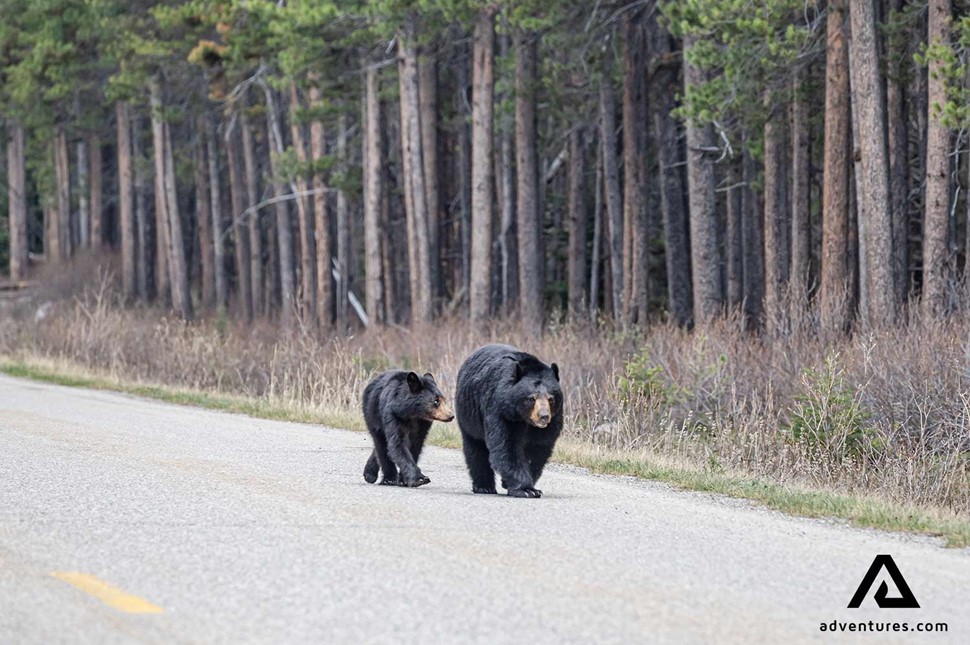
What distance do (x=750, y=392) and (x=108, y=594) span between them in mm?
12014

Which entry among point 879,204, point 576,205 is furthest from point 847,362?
point 576,205

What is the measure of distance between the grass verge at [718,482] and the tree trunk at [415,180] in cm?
1364

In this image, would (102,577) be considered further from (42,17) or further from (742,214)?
(42,17)

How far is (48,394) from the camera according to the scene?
21.7 m

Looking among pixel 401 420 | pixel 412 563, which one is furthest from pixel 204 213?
pixel 412 563

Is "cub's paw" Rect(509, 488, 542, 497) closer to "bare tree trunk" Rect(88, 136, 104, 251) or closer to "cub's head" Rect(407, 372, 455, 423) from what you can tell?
"cub's head" Rect(407, 372, 455, 423)

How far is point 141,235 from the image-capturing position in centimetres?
5634

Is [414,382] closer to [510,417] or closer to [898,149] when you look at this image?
[510,417]

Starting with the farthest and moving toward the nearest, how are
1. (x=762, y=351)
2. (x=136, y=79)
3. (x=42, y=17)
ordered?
(x=42, y=17) < (x=136, y=79) < (x=762, y=351)

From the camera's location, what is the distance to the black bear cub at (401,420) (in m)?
11.1

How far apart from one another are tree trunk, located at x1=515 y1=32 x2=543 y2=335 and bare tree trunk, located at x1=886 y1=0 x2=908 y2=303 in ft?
27.9

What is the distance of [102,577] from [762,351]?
43.3ft

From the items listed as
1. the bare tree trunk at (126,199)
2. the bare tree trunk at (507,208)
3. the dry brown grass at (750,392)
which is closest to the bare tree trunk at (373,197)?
the bare tree trunk at (507,208)

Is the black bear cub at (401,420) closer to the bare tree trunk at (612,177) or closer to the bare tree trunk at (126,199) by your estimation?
the bare tree trunk at (612,177)
